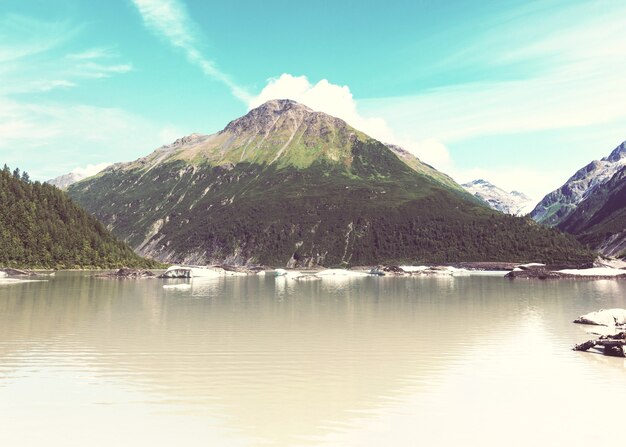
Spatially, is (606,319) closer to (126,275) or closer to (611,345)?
(611,345)

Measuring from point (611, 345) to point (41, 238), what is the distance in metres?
179

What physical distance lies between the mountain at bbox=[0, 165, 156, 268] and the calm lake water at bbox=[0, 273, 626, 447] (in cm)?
13291

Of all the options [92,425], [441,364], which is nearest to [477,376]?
[441,364]

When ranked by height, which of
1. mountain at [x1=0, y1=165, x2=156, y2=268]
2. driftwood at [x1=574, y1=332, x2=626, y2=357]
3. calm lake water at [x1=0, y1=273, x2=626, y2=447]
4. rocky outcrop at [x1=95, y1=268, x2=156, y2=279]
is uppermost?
mountain at [x1=0, y1=165, x2=156, y2=268]

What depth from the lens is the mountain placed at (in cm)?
16362

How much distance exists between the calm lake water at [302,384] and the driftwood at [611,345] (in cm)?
105

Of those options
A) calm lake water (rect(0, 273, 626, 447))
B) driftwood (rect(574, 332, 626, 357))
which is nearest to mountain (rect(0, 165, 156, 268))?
calm lake water (rect(0, 273, 626, 447))

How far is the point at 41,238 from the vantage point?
174000mm

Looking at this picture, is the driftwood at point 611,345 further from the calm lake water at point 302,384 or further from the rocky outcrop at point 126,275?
the rocky outcrop at point 126,275

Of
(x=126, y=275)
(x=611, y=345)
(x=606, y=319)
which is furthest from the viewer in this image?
(x=126, y=275)

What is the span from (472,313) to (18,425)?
1856 inches

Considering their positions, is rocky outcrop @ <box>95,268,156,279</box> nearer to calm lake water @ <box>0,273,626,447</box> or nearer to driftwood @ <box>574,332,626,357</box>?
calm lake water @ <box>0,273,626,447</box>

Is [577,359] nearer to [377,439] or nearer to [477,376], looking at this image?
[477,376]

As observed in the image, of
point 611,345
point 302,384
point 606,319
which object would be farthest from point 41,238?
point 611,345
